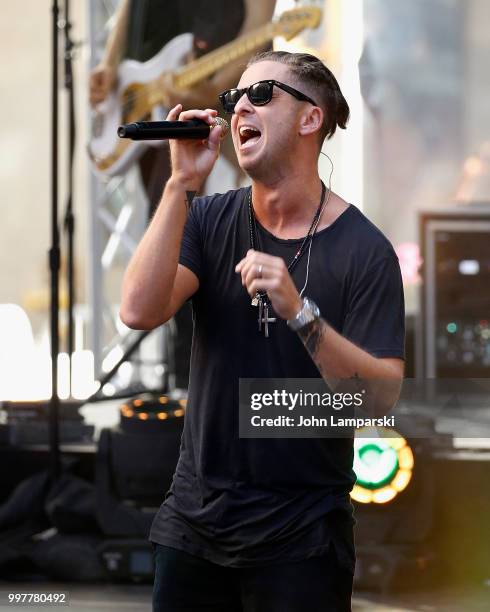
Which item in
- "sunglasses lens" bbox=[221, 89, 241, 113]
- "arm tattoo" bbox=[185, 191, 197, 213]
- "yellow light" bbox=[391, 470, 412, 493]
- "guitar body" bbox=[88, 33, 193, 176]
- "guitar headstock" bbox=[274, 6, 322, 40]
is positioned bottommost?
"yellow light" bbox=[391, 470, 412, 493]

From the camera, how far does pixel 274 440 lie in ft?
5.12

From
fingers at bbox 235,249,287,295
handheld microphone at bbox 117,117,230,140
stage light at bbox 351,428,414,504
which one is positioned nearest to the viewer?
fingers at bbox 235,249,287,295

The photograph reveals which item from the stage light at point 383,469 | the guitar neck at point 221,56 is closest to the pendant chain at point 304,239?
the stage light at point 383,469

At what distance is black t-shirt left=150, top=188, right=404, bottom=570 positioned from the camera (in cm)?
154

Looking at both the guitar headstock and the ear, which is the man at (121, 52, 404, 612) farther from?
the guitar headstock

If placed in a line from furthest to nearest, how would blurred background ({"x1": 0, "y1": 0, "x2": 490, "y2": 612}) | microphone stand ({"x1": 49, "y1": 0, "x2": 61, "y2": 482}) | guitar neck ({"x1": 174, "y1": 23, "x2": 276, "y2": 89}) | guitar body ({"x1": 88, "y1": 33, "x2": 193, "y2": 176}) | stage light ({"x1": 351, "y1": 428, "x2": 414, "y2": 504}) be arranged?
guitar body ({"x1": 88, "y1": 33, "x2": 193, "y2": 176}), guitar neck ({"x1": 174, "y1": 23, "x2": 276, "y2": 89}), microphone stand ({"x1": 49, "y1": 0, "x2": 61, "y2": 482}), blurred background ({"x1": 0, "y1": 0, "x2": 490, "y2": 612}), stage light ({"x1": 351, "y1": 428, "x2": 414, "y2": 504})

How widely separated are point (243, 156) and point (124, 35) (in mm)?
2493

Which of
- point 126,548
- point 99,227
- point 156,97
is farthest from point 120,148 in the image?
point 126,548

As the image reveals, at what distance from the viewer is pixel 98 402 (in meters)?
3.87

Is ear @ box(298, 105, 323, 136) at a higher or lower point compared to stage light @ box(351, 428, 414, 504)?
higher

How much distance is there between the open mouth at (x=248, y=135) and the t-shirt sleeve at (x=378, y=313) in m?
0.26

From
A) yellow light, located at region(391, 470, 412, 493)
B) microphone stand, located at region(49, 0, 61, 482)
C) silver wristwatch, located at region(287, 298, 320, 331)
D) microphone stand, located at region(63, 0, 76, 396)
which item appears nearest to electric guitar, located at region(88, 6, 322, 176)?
microphone stand, located at region(63, 0, 76, 396)

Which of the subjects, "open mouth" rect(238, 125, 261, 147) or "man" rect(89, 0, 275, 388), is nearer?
"open mouth" rect(238, 125, 261, 147)

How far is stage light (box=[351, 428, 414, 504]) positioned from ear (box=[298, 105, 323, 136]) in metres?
1.62
